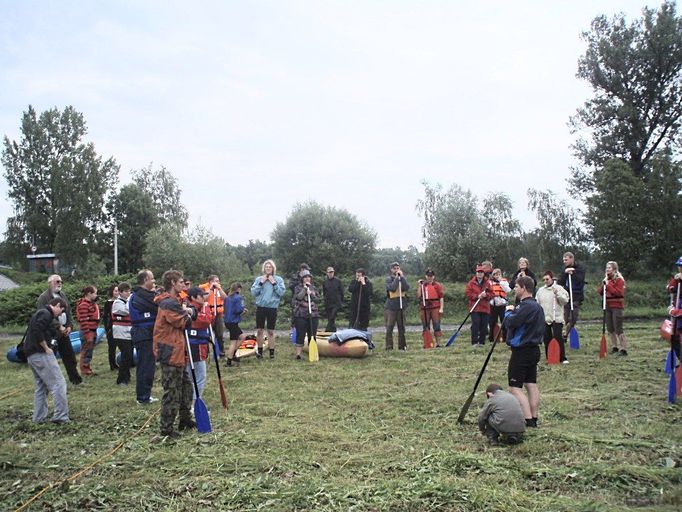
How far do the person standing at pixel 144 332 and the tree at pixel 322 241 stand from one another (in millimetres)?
18319

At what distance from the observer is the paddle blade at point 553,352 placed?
35.3ft

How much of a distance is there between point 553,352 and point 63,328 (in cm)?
874

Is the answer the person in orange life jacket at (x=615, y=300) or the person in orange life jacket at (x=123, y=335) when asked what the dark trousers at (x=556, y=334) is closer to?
the person in orange life jacket at (x=615, y=300)

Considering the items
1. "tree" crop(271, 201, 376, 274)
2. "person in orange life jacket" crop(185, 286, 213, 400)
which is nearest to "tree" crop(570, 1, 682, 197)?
"tree" crop(271, 201, 376, 274)

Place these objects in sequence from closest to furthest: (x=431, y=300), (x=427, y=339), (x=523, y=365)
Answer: (x=523, y=365), (x=427, y=339), (x=431, y=300)

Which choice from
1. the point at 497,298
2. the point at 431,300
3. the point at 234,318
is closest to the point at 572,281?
the point at 497,298

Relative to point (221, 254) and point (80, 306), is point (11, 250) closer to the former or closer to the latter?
point (221, 254)

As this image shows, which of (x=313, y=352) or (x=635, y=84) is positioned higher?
(x=635, y=84)

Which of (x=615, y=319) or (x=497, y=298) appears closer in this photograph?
(x=615, y=319)

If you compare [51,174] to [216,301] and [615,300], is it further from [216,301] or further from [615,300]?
[615,300]

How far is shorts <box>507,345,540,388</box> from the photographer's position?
6.79 m

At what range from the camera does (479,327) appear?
539 inches

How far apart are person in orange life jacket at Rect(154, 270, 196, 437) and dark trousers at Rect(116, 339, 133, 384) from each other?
3.69 m

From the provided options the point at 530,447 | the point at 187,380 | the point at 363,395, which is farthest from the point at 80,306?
the point at 530,447
